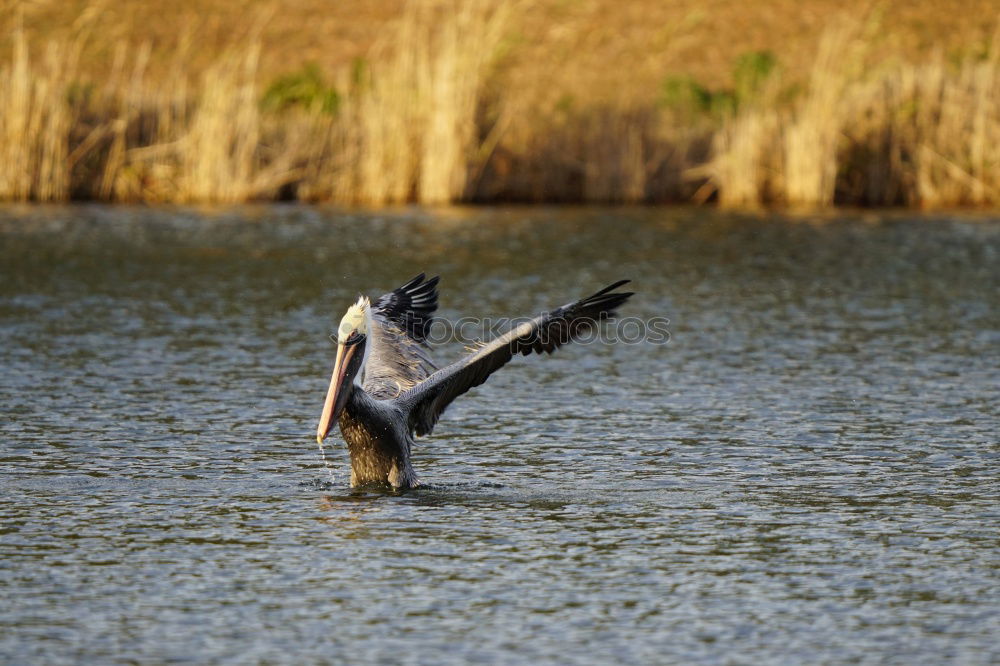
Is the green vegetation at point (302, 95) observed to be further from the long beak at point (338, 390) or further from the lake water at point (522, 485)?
the long beak at point (338, 390)

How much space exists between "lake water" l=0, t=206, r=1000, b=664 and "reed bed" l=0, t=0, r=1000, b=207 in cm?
614

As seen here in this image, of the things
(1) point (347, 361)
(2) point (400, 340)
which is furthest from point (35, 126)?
(1) point (347, 361)

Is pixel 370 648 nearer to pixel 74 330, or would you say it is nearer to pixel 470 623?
pixel 470 623

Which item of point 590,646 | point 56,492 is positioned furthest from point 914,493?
point 56,492

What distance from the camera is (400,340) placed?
9500mm

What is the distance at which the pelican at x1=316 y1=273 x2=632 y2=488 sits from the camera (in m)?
7.99

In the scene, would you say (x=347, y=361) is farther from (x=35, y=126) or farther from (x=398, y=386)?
(x=35, y=126)

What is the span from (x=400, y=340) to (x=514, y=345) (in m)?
1.55

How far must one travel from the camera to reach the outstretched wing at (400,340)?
8.88 meters

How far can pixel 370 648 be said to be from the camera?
5.84m

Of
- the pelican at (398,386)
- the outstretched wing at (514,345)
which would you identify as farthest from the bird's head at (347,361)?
the outstretched wing at (514,345)

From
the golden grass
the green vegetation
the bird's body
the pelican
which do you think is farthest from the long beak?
the green vegetation

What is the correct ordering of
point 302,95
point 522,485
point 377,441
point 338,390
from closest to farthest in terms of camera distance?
point 338,390 → point 377,441 → point 522,485 → point 302,95

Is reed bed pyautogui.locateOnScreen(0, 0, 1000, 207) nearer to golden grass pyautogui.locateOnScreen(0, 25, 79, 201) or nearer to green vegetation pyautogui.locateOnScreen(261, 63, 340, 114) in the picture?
golden grass pyautogui.locateOnScreen(0, 25, 79, 201)
